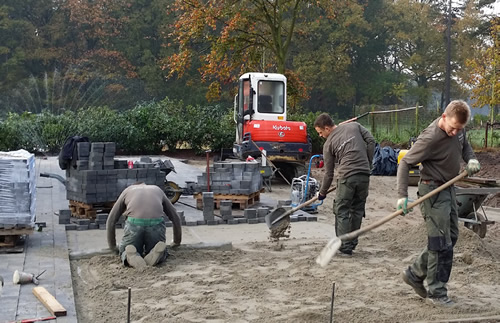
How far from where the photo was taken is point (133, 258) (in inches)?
290

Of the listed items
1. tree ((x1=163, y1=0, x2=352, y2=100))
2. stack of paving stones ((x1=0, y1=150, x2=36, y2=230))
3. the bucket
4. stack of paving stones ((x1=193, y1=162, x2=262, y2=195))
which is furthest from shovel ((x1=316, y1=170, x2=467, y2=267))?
tree ((x1=163, y1=0, x2=352, y2=100))

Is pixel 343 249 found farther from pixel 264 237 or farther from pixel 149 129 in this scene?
pixel 149 129

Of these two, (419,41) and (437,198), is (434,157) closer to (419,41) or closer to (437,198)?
(437,198)

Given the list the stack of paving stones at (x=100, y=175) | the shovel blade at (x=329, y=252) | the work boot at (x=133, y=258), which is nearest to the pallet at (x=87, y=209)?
the stack of paving stones at (x=100, y=175)

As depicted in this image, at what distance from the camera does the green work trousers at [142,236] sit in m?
7.48

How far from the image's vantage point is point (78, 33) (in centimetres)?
4484

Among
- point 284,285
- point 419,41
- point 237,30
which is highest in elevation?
point 419,41

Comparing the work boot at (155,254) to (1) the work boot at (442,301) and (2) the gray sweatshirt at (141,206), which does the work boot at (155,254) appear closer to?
(2) the gray sweatshirt at (141,206)

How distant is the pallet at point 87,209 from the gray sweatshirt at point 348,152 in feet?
13.8

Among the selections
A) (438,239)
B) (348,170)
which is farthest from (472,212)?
(438,239)

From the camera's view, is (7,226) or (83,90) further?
(83,90)

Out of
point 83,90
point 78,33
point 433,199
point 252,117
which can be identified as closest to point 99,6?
point 78,33

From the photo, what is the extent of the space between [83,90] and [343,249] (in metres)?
36.7

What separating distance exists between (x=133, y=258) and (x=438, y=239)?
341 centimetres
